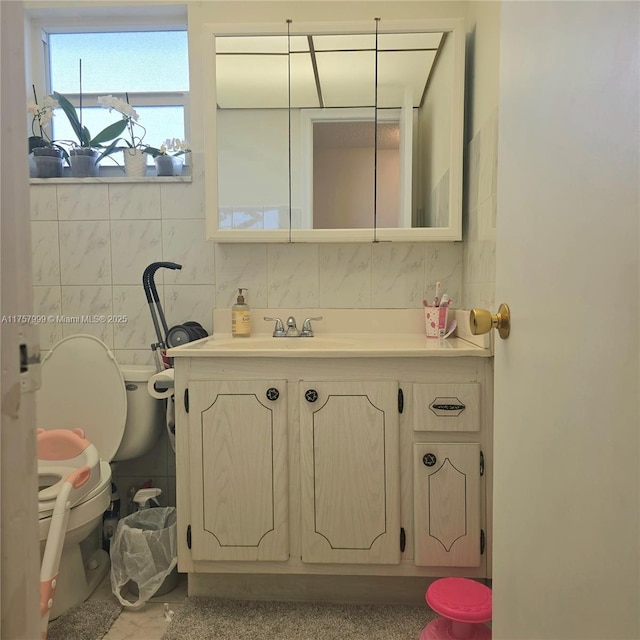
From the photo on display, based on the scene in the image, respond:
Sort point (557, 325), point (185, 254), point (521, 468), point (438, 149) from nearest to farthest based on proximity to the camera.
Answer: point (557, 325), point (521, 468), point (438, 149), point (185, 254)

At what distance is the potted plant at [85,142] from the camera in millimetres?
1919

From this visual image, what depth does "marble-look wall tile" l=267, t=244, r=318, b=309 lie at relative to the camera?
6.23 feet

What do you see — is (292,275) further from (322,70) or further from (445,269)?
(322,70)

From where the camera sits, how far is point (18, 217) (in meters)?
0.42

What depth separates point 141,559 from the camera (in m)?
1.51

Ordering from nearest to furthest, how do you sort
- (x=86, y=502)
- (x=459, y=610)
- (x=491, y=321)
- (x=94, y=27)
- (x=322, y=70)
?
(x=491, y=321) < (x=459, y=610) < (x=86, y=502) < (x=322, y=70) < (x=94, y=27)

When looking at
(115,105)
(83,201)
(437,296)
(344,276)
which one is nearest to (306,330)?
(344,276)

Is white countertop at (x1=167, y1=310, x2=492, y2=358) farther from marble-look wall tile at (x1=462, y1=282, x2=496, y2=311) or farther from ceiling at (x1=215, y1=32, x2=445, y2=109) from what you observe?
ceiling at (x1=215, y1=32, x2=445, y2=109)

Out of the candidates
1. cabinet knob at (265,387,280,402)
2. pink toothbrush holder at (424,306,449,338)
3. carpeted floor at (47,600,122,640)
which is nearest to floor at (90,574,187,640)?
carpeted floor at (47,600,122,640)

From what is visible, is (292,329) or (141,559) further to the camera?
(292,329)

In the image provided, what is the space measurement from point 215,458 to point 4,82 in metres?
1.21

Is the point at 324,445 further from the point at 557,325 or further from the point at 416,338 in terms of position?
the point at 557,325

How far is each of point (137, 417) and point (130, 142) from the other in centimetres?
112

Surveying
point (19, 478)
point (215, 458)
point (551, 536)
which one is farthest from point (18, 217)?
point (215, 458)
